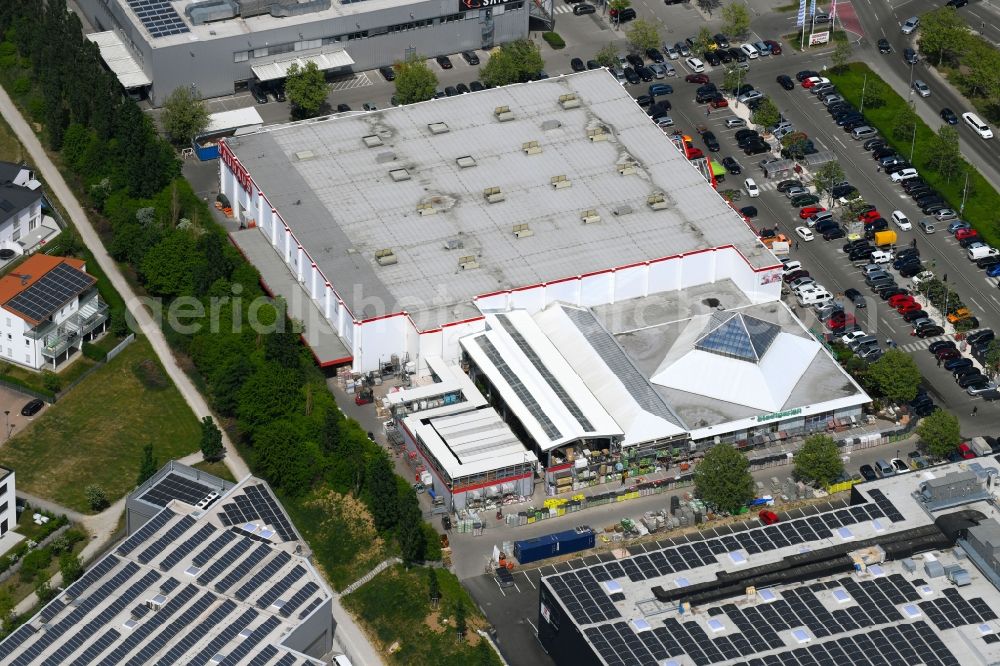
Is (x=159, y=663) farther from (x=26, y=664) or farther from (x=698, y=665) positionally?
(x=698, y=665)

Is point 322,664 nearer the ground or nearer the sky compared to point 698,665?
nearer the sky

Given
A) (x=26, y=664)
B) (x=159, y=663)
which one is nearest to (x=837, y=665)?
(x=159, y=663)

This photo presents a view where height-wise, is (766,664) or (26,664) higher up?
(26,664)

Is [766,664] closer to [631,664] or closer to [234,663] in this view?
[631,664]

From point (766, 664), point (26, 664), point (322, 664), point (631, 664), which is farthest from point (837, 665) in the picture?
point (26, 664)

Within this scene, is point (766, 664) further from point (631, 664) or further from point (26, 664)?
point (26, 664)

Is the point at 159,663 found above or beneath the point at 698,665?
above

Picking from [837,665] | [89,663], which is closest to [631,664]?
[837,665]

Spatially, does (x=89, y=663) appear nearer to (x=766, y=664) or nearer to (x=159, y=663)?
(x=159, y=663)
